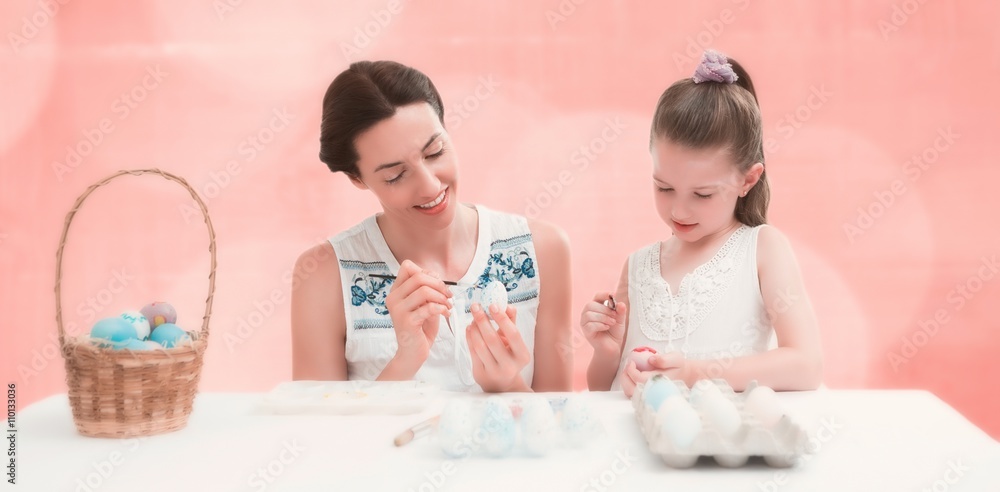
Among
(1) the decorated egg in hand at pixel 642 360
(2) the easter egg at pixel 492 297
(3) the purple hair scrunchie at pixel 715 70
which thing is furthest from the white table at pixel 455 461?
(3) the purple hair scrunchie at pixel 715 70

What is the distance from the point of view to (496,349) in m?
1.85

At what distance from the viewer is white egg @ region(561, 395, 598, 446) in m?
1.39

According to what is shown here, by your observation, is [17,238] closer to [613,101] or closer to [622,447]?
[613,101]

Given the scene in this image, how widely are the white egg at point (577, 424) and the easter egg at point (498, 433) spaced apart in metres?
0.09

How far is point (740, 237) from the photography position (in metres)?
2.07

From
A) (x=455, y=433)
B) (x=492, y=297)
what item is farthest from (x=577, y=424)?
(x=492, y=297)

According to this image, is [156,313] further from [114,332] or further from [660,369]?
[660,369]

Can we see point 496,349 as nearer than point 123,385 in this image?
No

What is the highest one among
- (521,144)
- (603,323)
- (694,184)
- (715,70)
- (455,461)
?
(715,70)

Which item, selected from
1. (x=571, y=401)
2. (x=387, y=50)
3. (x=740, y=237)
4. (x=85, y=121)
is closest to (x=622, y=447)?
(x=571, y=401)

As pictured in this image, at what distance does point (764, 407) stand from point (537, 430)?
13.8 inches

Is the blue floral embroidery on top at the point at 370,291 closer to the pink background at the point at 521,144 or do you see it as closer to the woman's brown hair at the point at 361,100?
the woman's brown hair at the point at 361,100

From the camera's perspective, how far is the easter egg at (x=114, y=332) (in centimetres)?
151

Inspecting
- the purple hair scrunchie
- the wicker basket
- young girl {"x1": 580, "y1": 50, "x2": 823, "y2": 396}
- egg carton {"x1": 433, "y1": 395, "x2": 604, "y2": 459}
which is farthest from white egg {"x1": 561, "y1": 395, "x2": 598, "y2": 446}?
the purple hair scrunchie
